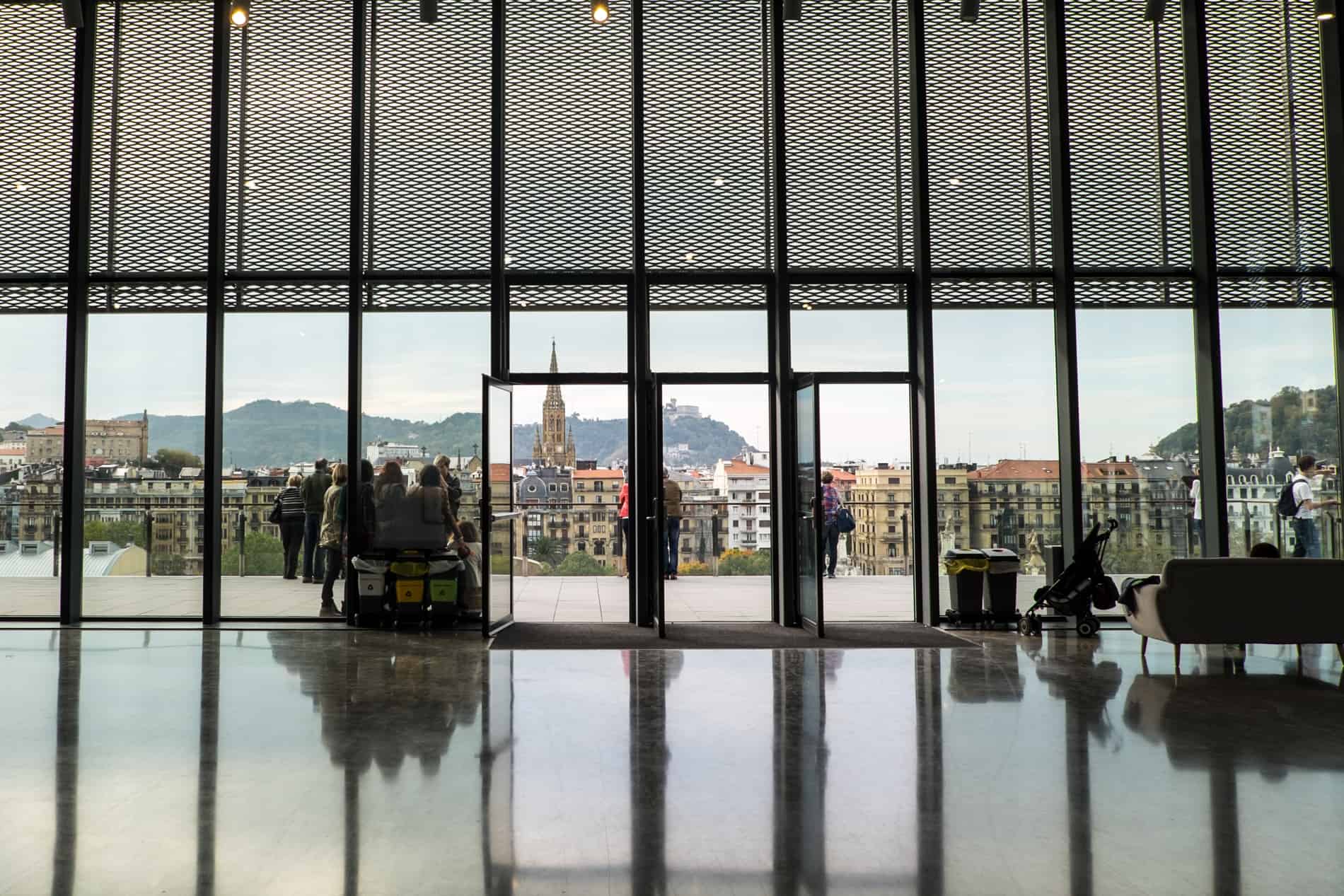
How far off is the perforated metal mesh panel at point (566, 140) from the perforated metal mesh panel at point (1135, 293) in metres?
3.89

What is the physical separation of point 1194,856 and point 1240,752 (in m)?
1.43

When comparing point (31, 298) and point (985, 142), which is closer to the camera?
point (31, 298)

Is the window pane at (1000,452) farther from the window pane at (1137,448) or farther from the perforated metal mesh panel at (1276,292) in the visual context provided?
the perforated metal mesh panel at (1276,292)

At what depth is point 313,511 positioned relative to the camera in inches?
326

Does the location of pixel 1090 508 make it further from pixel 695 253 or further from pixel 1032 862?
pixel 1032 862

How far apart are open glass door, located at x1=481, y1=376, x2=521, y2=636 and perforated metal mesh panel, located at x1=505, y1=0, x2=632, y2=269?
132 cm

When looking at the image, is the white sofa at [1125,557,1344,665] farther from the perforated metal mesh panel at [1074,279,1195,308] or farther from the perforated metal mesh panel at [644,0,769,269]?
A: the perforated metal mesh panel at [644,0,769,269]

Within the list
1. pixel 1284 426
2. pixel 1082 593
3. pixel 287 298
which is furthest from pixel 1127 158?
pixel 287 298

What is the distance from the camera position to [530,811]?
3.41 meters

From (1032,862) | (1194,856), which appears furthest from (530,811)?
(1194,856)

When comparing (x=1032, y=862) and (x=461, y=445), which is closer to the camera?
(x=1032, y=862)

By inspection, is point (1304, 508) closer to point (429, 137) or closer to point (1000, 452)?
point (1000, 452)

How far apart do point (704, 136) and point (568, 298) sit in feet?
5.89

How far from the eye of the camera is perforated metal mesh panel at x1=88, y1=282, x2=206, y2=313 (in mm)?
8242
